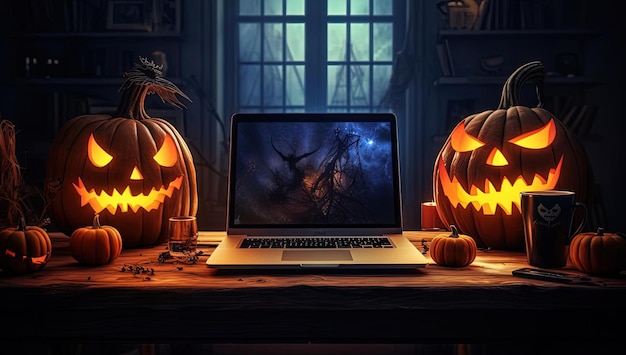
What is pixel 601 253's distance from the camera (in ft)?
3.33

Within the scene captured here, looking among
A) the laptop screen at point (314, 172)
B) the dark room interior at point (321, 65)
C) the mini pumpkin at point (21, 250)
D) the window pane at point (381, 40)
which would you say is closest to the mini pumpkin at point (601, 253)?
the laptop screen at point (314, 172)

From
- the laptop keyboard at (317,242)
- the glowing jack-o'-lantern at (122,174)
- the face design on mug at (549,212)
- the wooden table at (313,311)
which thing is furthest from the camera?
the glowing jack-o'-lantern at (122,174)

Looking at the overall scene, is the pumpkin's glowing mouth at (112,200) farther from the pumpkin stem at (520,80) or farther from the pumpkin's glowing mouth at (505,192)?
the pumpkin stem at (520,80)

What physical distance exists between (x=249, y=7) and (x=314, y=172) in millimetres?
3130

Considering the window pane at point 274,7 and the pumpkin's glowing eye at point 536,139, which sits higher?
the window pane at point 274,7

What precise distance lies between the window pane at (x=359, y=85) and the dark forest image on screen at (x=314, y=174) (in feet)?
9.21

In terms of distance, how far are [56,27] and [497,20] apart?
303cm

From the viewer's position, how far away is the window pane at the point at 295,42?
4.15 m

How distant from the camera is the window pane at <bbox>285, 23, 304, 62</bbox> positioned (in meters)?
4.15

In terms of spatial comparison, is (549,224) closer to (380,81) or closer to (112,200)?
(112,200)

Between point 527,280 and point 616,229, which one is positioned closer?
point 527,280

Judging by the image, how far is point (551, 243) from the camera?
108cm

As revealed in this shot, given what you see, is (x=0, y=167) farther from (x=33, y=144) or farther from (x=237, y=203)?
(x=33, y=144)

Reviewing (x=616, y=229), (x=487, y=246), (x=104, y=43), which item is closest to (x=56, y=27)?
(x=104, y=43)
